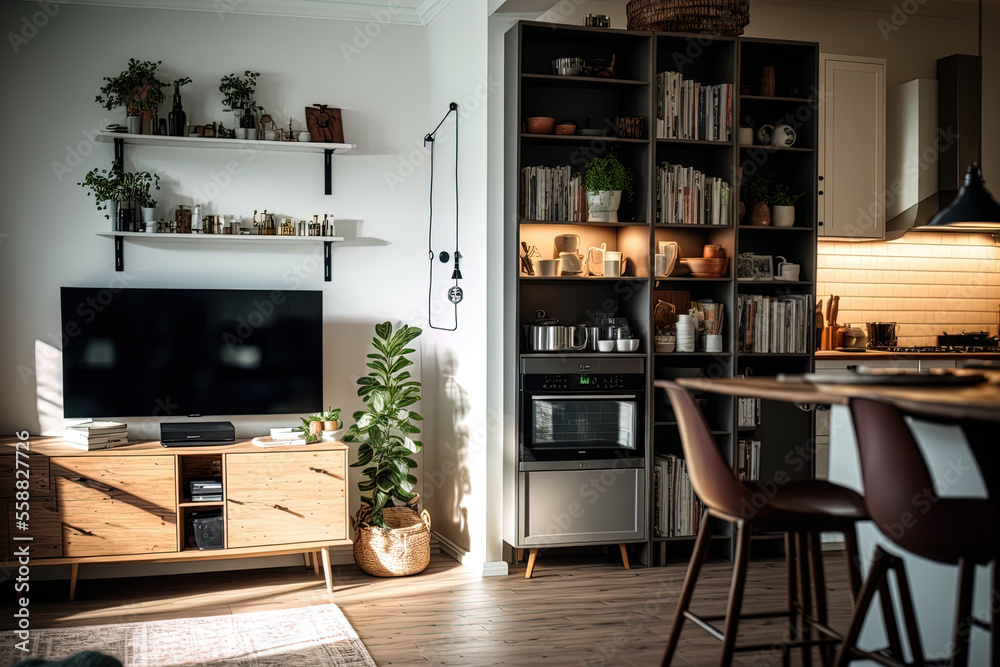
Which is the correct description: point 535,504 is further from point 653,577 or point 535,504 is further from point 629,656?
point 629,656

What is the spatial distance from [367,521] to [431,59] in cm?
240

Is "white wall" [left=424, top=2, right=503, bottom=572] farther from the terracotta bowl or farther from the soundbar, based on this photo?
the soundbar

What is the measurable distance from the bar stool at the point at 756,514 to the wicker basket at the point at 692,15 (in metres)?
2.28

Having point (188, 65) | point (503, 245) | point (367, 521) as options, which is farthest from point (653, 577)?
point (188, 65)

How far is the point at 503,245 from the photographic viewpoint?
444cm

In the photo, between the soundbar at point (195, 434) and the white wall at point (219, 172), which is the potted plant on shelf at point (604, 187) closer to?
the white wall at point (219, 172)

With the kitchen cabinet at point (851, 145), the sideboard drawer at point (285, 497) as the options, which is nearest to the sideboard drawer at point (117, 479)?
the sideboard drawer at point (285, 497)

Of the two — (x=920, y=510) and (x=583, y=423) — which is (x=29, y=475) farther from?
(x=920, y=510)

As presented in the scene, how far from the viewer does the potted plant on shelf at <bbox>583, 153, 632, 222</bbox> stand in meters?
4.49

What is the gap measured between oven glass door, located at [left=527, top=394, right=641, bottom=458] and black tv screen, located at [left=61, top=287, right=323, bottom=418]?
1108 millimetres

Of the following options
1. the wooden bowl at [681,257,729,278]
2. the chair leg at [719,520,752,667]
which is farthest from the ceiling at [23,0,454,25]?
the chair leg at [719,520,752,667]

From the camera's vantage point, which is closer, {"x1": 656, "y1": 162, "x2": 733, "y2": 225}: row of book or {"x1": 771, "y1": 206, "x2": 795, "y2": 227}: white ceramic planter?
{"x1": 656, "y1": 162, "x2": 733, "y2": 225}: row of book

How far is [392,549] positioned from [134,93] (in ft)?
8.09

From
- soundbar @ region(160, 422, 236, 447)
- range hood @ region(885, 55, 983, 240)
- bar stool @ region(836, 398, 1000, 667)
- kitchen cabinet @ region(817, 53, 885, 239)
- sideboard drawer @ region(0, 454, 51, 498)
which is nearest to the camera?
bar stool @ region(836, 398, 1000, 667)
